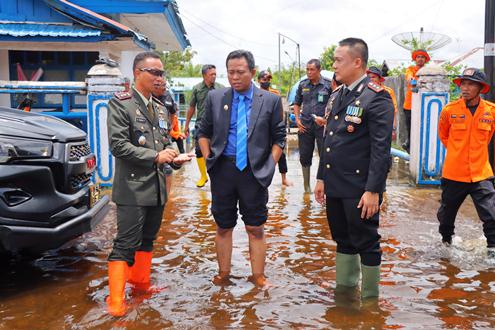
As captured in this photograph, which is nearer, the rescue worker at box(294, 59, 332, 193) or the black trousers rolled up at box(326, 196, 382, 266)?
the black trousers rolled up at box(326, 196, 382, 266)

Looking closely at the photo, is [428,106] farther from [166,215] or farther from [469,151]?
[166,215]

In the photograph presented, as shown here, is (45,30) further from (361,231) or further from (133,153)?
(361,231)

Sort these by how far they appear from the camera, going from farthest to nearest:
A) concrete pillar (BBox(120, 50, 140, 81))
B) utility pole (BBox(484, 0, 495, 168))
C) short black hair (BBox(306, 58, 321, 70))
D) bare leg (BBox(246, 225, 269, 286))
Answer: concrete pillar (BBox(120, 50, 140, 81)) < utility pole (BBox(484, 0, 495, 168)) < short black hair (BBox(306, 58, 321, 70)) < bare leg (BBox(246, 225, 269, 286))

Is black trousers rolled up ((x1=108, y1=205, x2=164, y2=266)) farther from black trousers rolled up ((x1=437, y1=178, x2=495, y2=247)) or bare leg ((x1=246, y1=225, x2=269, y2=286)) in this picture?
black trousers rolled up ((x1=437, y1=178, x2=495, y2=247))

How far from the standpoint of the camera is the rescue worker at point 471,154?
17.3 feet

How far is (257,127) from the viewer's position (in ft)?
14.5

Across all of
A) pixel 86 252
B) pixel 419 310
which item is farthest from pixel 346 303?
pixel 86 252

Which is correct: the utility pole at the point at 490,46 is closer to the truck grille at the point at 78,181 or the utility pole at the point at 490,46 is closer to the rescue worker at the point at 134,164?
the rescue worker at the point at 134,164

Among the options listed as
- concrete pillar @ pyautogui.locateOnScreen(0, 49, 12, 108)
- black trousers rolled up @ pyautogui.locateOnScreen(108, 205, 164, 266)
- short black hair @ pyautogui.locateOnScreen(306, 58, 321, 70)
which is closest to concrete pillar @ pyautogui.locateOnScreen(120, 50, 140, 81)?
concrete pillar @ pyautogui.locateOnScreen(0, 49, 12, 108)

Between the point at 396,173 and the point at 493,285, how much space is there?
6536mm

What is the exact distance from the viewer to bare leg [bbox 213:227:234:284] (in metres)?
4.63

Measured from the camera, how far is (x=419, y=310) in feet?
13.4

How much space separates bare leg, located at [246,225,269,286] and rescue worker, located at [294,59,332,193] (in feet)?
11.5

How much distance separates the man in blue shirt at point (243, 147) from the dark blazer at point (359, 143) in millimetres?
484
